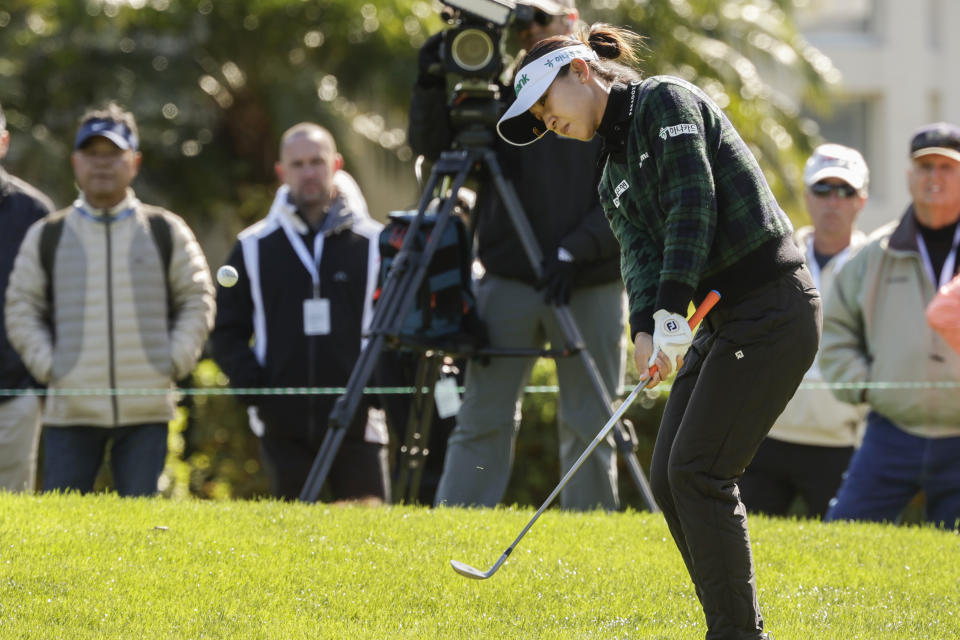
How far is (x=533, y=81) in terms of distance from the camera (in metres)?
4.58

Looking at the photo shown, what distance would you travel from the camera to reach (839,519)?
7008mm

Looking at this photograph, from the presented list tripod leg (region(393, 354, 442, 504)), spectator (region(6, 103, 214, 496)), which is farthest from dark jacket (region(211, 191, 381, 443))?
tripod leg (region(393, 354, 442, 504))

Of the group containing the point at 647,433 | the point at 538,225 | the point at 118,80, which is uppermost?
the point at 118,80

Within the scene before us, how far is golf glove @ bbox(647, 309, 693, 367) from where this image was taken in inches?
167

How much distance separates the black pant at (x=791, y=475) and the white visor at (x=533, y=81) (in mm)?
3280

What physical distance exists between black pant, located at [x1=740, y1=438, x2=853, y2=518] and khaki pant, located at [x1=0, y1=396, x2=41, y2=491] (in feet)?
12.4

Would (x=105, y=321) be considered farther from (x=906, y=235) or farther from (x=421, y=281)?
(x=906, y=235)

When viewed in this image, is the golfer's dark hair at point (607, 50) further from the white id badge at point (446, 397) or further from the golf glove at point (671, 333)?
the white id badge at point (446, 397)

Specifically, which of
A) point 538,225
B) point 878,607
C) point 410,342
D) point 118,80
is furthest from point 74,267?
point 118,80

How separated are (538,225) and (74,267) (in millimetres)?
2448

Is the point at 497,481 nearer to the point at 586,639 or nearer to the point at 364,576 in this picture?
the point at 364,576

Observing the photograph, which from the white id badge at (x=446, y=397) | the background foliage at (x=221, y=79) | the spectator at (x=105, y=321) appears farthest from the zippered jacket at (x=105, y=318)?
the background foliage at (x=221, y=79)

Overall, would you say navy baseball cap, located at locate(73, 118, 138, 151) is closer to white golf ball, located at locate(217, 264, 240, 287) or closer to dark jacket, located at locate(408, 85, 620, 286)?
white golf ball, located at locate(217, 264, 240, 287)

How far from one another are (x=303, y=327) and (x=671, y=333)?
390cm
